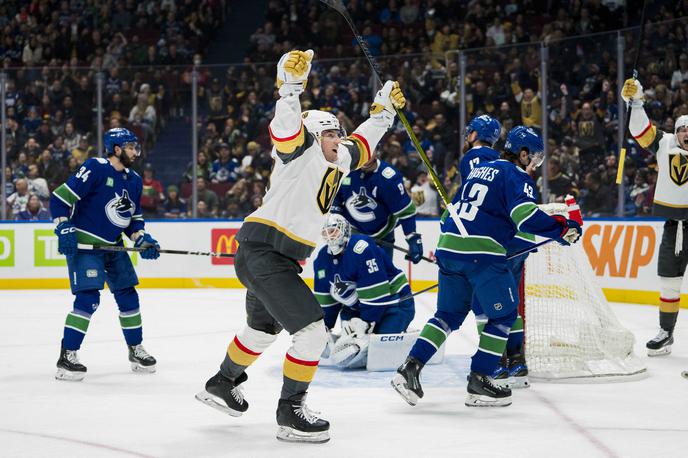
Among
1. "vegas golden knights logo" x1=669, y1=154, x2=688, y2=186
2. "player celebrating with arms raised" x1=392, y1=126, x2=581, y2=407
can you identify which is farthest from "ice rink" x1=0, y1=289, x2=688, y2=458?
"vegas golden knights logo" x1=669, y1=154, x2=688, y2=186

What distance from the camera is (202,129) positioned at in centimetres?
1026

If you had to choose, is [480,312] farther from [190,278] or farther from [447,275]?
[190,278]

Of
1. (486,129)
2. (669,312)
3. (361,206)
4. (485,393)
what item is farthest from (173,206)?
(485,393)

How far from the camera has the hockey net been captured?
15.6 ft

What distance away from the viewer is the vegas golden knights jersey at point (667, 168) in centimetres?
582

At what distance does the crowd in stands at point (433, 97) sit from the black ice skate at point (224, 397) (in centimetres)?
542

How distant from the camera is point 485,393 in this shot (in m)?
4.06

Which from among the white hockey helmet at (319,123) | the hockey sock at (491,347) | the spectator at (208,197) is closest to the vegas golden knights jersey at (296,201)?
the white hockey helmet at (319,123)

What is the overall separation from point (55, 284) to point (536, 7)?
7040 millimetres

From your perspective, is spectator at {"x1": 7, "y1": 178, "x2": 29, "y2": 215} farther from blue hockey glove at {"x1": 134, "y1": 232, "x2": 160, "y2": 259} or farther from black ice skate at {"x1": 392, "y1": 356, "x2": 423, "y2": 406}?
black ice skate at {"x1": 392, "y1": 356, "x2": 423, "y2": 406}

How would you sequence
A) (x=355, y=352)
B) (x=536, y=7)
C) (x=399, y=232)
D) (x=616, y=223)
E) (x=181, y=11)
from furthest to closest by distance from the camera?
(x=181, y=11) < (x=536, y=7) < (x=399, y=232) < (x=616, y=223) < (x=355, y=352)

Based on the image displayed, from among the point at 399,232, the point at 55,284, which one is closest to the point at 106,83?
the point at 55,284

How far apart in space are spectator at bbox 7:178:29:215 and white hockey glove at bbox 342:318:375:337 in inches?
230

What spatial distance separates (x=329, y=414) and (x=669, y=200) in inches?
115
